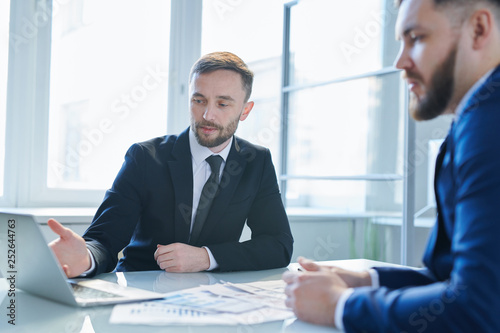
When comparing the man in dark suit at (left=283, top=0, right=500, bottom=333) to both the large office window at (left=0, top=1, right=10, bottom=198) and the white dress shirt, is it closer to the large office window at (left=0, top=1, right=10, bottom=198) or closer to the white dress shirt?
the white dress shirt

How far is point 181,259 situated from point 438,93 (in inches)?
31.7

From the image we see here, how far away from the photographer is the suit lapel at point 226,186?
1718 millimetres

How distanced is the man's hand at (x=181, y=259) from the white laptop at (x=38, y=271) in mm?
244

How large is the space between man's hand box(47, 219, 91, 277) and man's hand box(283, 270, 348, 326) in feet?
1.97

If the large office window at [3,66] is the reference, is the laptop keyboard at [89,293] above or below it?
below

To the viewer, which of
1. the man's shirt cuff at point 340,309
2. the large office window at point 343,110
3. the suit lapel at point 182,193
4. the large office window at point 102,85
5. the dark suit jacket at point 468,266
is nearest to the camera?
the dark suit jacket at point 468,266

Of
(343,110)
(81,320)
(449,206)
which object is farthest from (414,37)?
(343,110)

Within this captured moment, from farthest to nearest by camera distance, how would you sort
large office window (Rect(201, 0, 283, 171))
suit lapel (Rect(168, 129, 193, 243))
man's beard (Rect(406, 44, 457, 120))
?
large office window (Rect(201, 0, 283, 171)) → suit lapel (Rect(168, 129, 193, 243)) → man's beard (Rect(406, 44, 457, 120))

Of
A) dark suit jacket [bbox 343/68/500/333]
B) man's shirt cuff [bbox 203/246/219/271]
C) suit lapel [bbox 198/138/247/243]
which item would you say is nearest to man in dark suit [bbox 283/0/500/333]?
dark suit jacket [bbox 343/68/500/333]

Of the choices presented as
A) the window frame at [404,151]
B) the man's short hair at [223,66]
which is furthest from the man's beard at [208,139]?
the window frame at [404,151]

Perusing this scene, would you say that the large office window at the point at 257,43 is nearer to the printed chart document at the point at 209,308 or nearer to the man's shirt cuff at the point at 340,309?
the printed chart document at the point at 209,308

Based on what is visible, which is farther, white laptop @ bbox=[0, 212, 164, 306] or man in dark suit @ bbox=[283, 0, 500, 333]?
white laptop @ bbox=[0, 212, 164, 306]

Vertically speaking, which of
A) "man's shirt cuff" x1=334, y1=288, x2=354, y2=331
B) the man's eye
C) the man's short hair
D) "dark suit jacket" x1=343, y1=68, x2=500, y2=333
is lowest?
"man's shirt cuff" x1=334, y1=288, x2=354, y2=331

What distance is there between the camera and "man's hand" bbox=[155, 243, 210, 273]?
1.35 m
